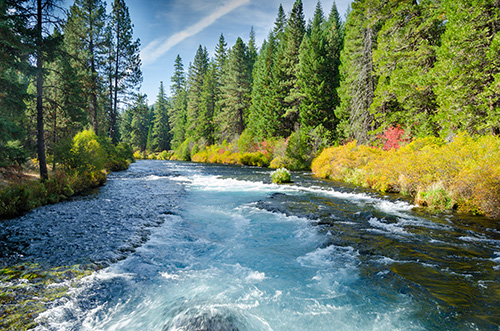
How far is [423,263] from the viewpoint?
16.7ft

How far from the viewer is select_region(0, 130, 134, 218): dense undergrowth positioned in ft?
27.4

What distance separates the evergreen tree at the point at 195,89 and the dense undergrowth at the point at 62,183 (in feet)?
133

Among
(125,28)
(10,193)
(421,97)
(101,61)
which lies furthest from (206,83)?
(10,193)

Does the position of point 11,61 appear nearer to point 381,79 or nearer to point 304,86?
point 381,79

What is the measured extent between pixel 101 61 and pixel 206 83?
31808 mm

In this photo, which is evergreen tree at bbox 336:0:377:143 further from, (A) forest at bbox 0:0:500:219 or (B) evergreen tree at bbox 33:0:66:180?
(B) evergreen tree at bbox 33:0:66:180

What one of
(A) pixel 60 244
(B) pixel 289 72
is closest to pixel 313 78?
(B) pixel 289 72

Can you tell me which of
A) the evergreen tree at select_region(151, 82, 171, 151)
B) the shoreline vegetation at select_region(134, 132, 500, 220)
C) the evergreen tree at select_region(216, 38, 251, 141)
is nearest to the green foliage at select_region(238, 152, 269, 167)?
the evergreen tree at select_region(216, 38, 251, 141)

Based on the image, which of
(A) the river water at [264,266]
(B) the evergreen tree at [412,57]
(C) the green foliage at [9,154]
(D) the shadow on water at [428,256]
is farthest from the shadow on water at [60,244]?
(B) the evergreen tree at [412,57]

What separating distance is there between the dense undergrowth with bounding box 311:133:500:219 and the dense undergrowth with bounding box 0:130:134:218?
1506cm

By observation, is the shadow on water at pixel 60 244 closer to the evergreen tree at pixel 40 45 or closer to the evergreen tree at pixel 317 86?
Result: the evergreen tree at pixel 40 45

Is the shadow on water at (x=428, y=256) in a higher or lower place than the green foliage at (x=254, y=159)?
lower

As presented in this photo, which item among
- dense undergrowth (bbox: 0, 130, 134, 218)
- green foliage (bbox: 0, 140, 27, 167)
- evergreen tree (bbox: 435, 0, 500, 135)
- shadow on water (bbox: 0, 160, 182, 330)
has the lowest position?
shadow on water (bbox: 0, 160, 182, 330)

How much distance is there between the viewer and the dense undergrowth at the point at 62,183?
8.36m
